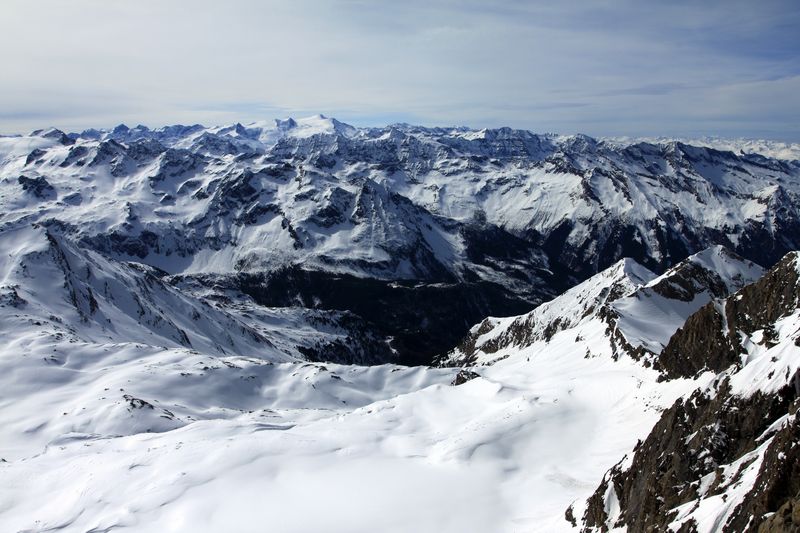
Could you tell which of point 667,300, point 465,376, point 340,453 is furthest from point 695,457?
point 465,376

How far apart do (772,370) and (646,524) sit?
36.9 feet

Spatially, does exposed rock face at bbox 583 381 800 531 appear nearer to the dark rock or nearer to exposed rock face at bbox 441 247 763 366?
exposed rock face at bbox 441 247 763 366

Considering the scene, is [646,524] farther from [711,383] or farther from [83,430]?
[83,430]

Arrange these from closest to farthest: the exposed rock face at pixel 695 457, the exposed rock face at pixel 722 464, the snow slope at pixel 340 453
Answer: the exposed rock face at pixel 722 464 < the exposed rock face at pixel 695 457 < the snow slope at pixel 340 453

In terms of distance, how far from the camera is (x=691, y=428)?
3353cm

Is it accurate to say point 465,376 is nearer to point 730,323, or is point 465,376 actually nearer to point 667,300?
point 667,300

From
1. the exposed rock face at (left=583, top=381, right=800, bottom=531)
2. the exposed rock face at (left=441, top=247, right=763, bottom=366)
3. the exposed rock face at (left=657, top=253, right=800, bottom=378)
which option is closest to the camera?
the exposed rock face at (left=583, top=381, right=800, bottom=531)

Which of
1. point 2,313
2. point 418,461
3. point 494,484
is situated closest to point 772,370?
point 494,484

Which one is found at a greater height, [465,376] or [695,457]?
[695,457]

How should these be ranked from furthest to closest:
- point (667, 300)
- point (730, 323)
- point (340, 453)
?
point (667, 300) < point (340, 453) < point (730, 323)

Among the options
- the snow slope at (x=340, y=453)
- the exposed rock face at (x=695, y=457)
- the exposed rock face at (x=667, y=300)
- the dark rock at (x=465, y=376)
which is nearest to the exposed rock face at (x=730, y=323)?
the snow slope at (x=340, y=453)

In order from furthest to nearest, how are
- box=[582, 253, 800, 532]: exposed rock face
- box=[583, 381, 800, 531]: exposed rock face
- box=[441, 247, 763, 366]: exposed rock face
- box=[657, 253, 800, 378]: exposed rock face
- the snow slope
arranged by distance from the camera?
1. box=[441, 247, 763, 366]: exposed rock face
2. box=[657, 253, 800, 378]: exposed rock face
3. the snow slope
4. box=[583, 381, 800, 531]: exposed rock face
5. box=[582, 253, 800, 532]: exposed rock face

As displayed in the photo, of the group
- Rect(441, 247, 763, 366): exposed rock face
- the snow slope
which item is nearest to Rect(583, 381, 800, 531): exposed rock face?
the snow slope

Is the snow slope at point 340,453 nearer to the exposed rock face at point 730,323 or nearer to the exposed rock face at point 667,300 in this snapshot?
the exposed rock face at point 667,300
